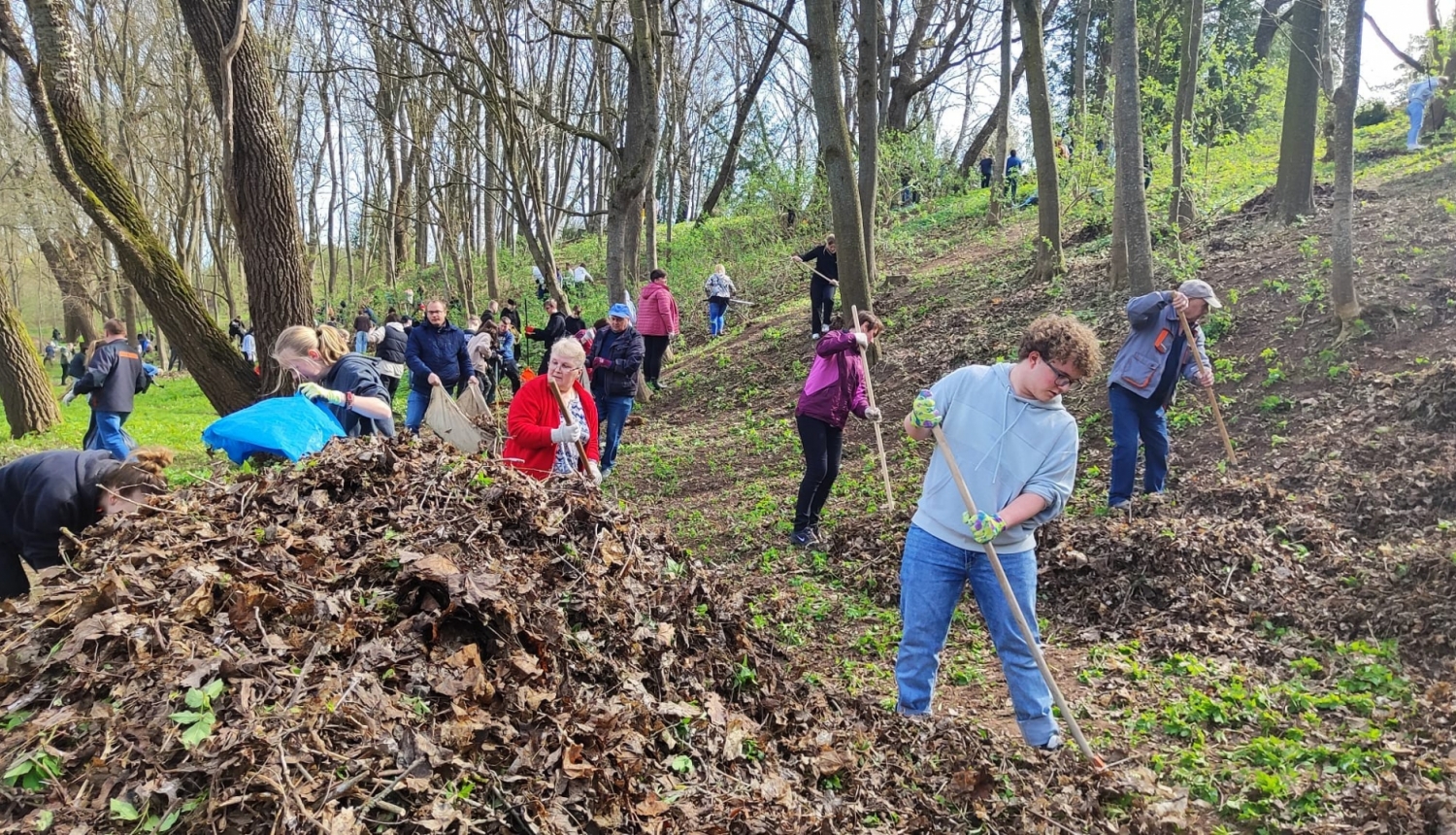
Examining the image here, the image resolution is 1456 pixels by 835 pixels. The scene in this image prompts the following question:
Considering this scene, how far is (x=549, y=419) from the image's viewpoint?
5117mm

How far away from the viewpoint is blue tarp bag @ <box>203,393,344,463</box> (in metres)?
4.19

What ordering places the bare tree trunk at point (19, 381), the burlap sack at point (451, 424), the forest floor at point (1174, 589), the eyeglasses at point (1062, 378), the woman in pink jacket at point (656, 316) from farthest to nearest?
the woman in pink jacket at point (656, 316) < the bare tree trunk at point (19, 381) < the burlap sack at point (451, 424) < the eyeglasses at point (1062, 378) < the forest floor at point (1174, 589)

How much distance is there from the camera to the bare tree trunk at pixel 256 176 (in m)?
6.84

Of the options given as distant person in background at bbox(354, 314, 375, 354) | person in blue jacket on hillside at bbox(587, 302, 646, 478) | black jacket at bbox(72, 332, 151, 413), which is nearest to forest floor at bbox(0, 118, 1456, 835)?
person in blue jacket on hillside at bbox(587, 302, 646, 478)

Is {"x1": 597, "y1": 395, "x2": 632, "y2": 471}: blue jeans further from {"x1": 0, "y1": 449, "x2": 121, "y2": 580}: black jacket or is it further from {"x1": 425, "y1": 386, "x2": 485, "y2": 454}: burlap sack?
{"x1": 0, "y1": 449, "x2": 121, "y2": 580}: black jacket

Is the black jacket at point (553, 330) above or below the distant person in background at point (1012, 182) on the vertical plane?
below

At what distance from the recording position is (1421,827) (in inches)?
116

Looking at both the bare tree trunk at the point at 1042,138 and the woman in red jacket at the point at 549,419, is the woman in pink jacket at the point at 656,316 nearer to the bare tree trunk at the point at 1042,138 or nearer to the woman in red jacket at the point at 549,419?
the bare tree trunk at the point at 1042,138

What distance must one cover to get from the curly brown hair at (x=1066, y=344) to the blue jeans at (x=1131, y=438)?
129 inches

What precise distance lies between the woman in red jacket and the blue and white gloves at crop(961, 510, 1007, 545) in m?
2.38

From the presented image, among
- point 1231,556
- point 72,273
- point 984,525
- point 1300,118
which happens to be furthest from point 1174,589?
point 72,273

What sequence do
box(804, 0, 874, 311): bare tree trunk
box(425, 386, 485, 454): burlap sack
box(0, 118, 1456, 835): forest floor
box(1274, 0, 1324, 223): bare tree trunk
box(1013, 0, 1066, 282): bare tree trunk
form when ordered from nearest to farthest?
box(0, 118, 1456, 835): forest floor → box(425, 386, 485, 454): burlap sack → box(804, 0, 874, 311): bare tree trunk → box(1274, 0, 1324, 223): bare tree trunk → box(1013, 0, 1066, 282): bare tree trunk

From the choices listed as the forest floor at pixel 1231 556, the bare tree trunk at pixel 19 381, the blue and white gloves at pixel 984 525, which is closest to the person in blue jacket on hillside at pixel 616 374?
the forest floor at pixel 1231 556

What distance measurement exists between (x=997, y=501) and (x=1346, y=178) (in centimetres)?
676
